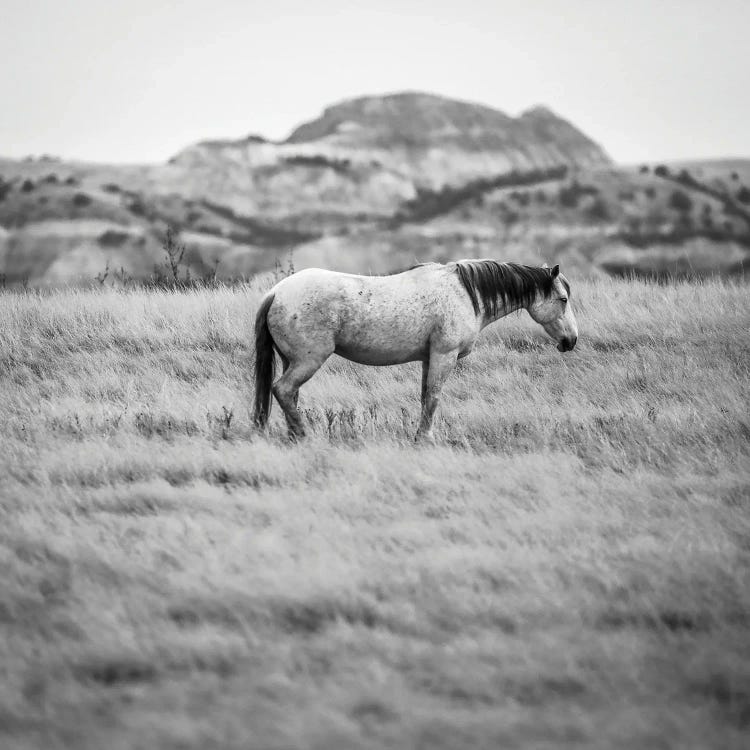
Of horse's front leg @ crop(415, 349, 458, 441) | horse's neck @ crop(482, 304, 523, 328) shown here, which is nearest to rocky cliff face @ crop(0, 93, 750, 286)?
horse's neck @ crop(482, 304, 523, 328)

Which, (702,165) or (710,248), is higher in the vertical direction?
(702,165)

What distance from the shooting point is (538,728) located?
9.27 feet

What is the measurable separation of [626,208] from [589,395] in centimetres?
7065

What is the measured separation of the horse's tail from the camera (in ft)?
22.9

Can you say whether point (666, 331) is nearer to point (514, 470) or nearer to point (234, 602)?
point (514, 470)

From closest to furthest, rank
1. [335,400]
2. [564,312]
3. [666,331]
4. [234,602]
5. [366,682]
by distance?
[366,682], [234,602], [564,312], [335,400], [666,331]

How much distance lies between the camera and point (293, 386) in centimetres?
693

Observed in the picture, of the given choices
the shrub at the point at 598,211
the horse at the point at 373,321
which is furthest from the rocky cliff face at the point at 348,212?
the horse at the point at 373,321

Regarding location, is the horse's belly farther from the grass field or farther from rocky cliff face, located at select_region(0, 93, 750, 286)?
rocky cliff face, located at select_region(0, 93, 750, 286)

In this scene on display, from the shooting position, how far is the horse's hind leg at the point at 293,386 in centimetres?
689

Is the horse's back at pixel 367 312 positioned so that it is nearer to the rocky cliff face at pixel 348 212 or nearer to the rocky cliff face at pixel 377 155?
the rocky cliff face at pixel 348 212

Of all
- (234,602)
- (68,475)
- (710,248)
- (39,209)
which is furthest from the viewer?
(39,209)

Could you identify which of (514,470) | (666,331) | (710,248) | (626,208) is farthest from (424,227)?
(514,470)

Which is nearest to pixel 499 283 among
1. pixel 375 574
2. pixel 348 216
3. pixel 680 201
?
pixel 375 574
